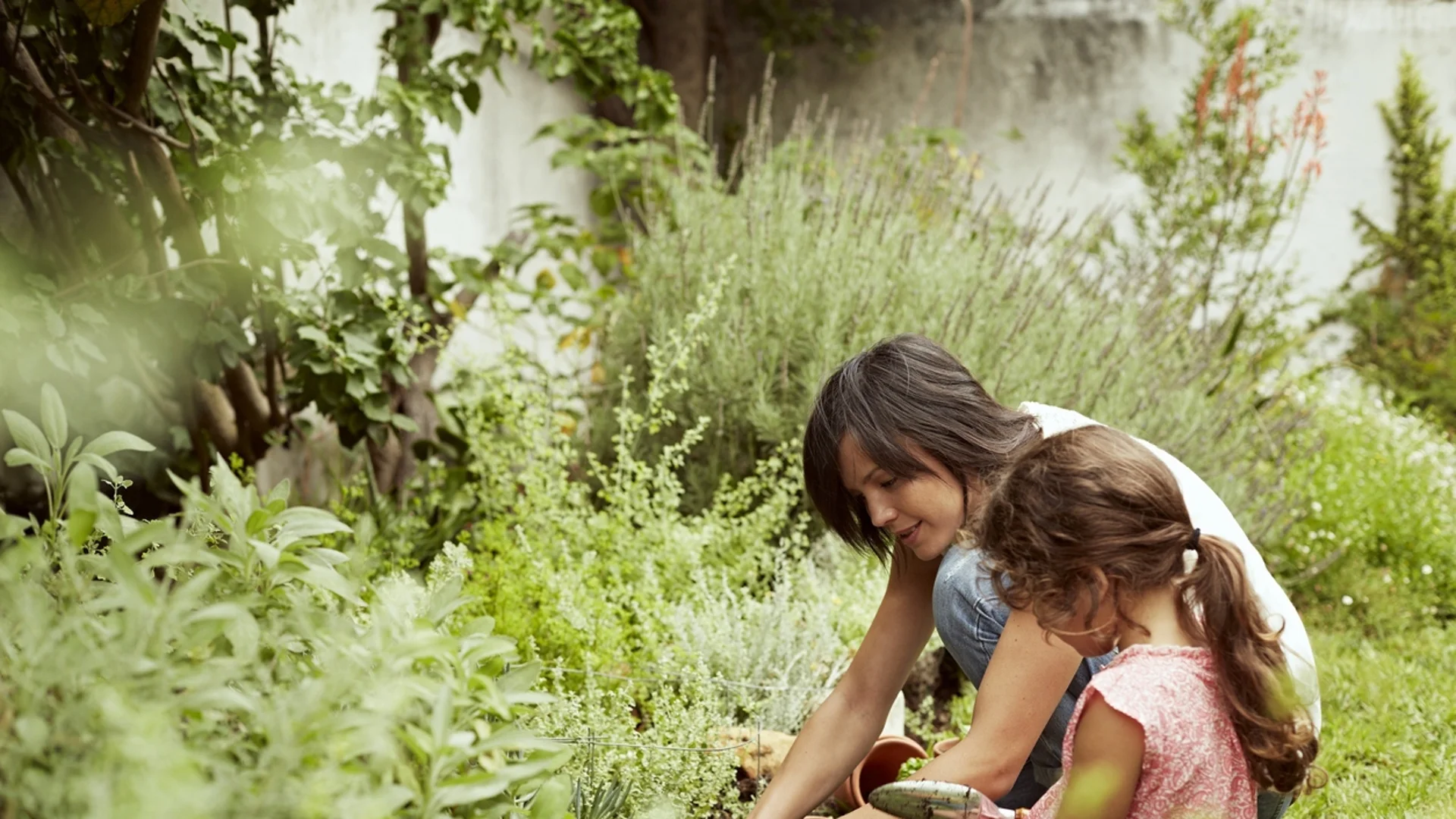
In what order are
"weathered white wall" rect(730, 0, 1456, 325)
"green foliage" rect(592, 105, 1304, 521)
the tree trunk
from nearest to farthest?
1. "green foliage" rect(592, 105, 1304, 521)
2. the tree trunk
3. "weathered white wall" rect(730, 0, 1456, 325)

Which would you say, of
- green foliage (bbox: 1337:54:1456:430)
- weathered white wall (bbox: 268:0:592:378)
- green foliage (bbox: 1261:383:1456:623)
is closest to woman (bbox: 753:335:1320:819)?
weathered white wall (bbox: 268:0:592:378)

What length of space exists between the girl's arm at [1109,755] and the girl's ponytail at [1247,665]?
6.2 inches

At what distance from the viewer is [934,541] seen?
1948 millimetres

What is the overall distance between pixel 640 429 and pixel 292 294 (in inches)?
42.8

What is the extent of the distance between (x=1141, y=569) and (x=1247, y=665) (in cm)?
17

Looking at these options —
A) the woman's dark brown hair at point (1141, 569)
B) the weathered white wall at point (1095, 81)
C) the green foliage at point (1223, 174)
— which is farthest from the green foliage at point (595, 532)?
the weathered white wall at point (1095, 81)

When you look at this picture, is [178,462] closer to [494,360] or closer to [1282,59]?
[494,360]

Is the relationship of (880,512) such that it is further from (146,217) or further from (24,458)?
(146,217)

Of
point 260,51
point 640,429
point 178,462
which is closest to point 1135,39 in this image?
point 640,429

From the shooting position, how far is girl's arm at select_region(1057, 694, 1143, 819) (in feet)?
4.56

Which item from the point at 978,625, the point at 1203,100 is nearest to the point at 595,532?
the point at 978,625

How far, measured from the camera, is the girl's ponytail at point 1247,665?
145cm

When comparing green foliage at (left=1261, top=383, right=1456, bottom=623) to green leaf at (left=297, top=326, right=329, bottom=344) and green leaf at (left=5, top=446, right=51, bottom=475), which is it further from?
green leaf at (left=5, top=446, right=51, bottom=475)

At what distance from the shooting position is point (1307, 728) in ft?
4.99
